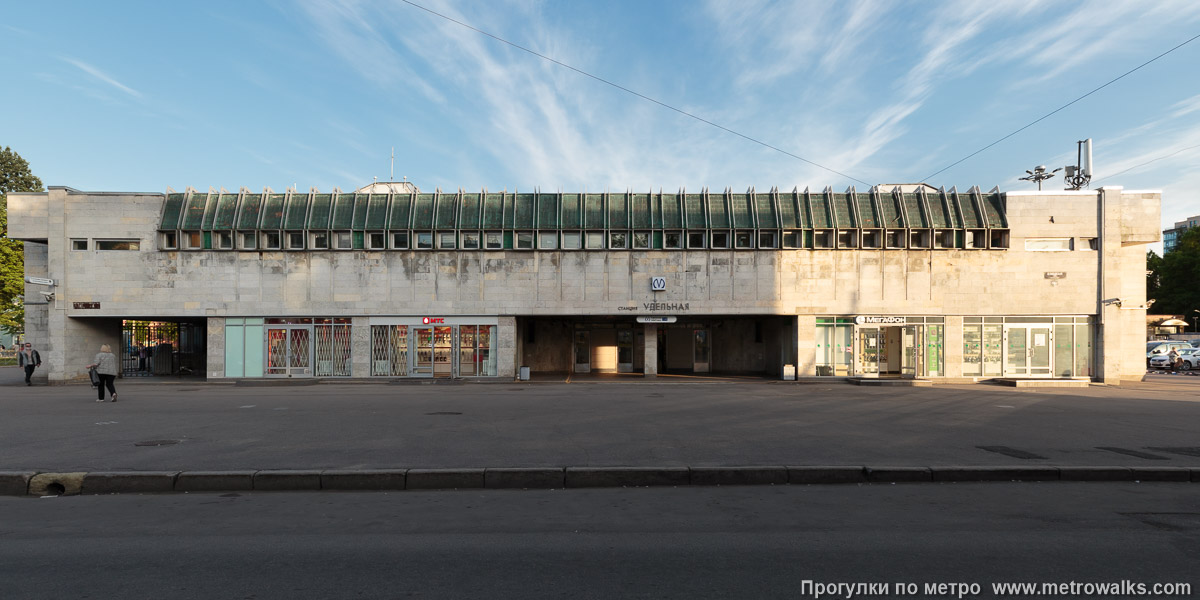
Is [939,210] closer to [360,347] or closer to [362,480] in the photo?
[360,347]

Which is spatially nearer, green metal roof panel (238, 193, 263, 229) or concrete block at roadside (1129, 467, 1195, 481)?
concrete block at roadside (1129, 467, 1195, 481)

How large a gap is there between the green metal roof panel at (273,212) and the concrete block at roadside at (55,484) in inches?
814

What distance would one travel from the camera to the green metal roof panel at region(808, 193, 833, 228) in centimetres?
2669

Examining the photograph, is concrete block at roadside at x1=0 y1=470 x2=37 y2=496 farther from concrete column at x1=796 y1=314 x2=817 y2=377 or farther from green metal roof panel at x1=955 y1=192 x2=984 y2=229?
green metal roof panel at x1=955 y1=192 x2=984 y2=229

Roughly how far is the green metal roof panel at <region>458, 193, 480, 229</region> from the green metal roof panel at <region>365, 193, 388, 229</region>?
3.31 m

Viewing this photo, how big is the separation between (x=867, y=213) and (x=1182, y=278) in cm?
7344

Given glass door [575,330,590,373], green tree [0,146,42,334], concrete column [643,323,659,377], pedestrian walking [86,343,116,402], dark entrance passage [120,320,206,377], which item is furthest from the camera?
green tree [0,146,42,334]

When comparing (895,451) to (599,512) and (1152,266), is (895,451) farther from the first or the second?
(1152,266)

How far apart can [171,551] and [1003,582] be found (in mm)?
6958

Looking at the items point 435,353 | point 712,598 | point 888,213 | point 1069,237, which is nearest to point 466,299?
point 435,353

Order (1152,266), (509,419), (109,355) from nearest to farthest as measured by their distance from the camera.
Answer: (509,419) < (109,355) < (1152,266)

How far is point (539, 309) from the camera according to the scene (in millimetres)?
26484

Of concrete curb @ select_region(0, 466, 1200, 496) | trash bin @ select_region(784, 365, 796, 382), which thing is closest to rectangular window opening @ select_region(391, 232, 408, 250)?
trash bin @ select_region(784, 365, 796, 382)

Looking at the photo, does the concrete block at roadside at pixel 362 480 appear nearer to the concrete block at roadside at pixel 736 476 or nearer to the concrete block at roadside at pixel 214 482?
the concrete block at roadside at pixel 214 482
